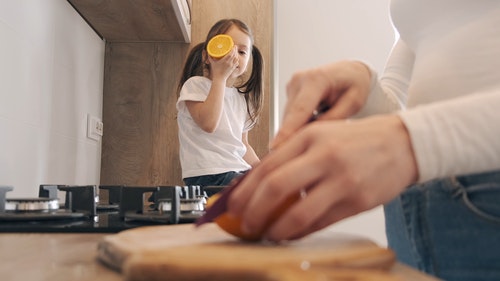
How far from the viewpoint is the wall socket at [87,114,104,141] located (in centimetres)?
165

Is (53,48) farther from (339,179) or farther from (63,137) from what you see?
(339,179)

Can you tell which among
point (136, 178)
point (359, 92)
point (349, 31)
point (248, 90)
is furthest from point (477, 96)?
point (349, 31)

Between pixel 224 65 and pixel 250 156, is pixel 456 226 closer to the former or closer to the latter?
pixel 224 65

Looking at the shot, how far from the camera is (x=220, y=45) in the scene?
1.54 m

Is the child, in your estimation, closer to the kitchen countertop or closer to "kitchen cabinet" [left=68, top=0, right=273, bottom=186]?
"kitchen cabinet" [left=68, top=0, right=273, bottom=186]

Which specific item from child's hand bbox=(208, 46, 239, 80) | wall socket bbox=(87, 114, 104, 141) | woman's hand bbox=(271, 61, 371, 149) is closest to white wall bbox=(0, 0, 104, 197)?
wall socket bbox=(87, 114, 104, 141)

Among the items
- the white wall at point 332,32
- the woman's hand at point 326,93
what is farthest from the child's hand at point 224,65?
the woman's hand at point 326,93

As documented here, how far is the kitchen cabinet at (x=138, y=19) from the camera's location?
1491 mm

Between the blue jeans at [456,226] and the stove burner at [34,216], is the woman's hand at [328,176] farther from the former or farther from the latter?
the stove burner at [34,216]

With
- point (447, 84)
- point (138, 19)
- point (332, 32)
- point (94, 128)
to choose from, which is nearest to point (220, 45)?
point (138, 19)

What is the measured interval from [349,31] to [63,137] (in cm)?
123

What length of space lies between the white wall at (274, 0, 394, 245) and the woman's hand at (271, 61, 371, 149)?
5.03ft

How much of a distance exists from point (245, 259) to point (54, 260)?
174 mm

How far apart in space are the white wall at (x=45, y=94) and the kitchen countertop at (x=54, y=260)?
1.85ft
